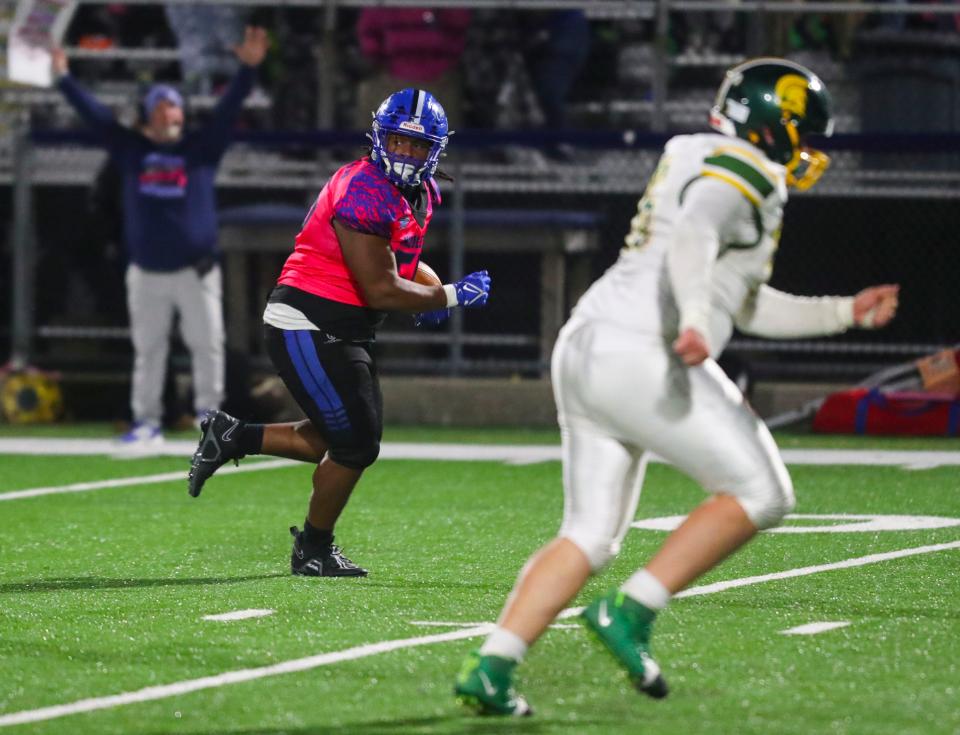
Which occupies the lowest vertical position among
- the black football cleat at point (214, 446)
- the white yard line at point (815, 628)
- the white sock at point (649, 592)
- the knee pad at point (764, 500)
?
the white yard line at point (815, 628)

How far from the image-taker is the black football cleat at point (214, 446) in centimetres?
783

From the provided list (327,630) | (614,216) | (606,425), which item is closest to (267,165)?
(614,216)

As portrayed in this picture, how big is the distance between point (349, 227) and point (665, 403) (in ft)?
7.93

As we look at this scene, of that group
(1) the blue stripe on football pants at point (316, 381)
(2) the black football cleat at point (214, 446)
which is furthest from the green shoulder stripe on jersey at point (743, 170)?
(2) the black football cleat at point (214, 446)

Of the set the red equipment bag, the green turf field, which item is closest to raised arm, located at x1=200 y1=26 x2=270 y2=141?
the green turf field

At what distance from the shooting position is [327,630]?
6312 millimetres

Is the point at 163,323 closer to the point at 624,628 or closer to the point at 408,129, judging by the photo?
the point at 408,129

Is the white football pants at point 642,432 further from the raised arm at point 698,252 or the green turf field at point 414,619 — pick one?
the green turf field at point 414,619

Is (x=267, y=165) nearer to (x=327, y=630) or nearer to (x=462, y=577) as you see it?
(x=462, y=577)

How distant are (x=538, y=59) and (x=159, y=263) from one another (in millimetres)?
3351

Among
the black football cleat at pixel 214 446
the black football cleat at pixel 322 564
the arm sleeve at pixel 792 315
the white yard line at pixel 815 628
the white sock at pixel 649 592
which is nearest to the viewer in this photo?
the white sock at pixel 649 592

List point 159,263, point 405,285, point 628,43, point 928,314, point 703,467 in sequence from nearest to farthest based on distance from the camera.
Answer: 1. point 703,467
2. point 405,285
3. point 159,263
4. point 928,314
5. point 628,43

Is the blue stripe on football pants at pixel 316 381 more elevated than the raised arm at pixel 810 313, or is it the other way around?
the raised arm at pixel 810 313

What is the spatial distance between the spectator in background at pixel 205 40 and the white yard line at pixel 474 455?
3.47m
